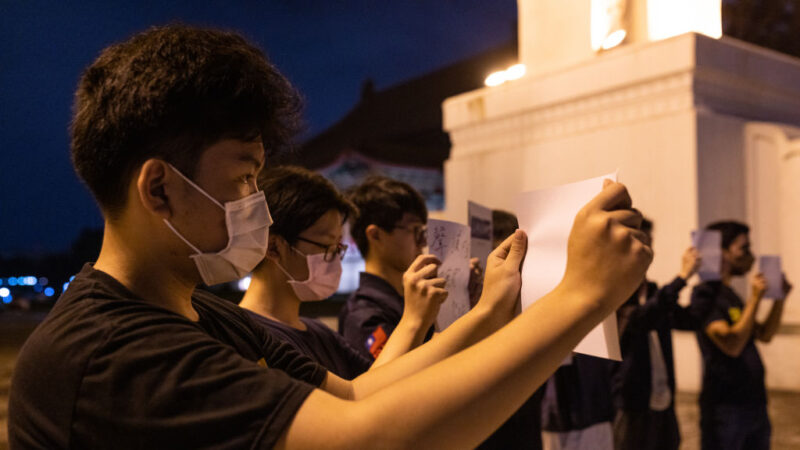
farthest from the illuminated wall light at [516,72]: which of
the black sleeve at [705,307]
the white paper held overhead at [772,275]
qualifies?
the black sleeve at [705,307]

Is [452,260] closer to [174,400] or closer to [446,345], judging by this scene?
[446,345]

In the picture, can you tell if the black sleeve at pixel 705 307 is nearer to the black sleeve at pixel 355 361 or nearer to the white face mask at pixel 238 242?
the black sleeve at pixel 355 361

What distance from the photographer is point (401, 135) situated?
2872 centimetres

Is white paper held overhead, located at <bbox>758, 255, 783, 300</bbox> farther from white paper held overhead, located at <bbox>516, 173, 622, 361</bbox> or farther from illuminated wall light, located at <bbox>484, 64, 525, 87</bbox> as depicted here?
illuminated wall light, located at <bbox>484, 64, 525, 87</bbox>

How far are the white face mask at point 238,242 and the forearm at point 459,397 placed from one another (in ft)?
1.34

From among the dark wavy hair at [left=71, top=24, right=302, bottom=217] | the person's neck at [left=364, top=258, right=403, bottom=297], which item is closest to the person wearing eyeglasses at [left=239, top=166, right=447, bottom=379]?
the person's neck at [left=364, top=258, right=403, bottom=297]

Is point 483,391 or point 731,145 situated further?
point 731,145

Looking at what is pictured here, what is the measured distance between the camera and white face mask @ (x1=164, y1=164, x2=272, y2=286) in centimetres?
119

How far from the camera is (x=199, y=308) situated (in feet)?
4.21

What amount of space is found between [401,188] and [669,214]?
410cm

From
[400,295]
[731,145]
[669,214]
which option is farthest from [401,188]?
[731,145]

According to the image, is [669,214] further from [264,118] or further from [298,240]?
[264,118]

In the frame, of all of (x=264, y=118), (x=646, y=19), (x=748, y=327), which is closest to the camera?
(x=264, y=118)

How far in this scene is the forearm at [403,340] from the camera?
1.71 metres
